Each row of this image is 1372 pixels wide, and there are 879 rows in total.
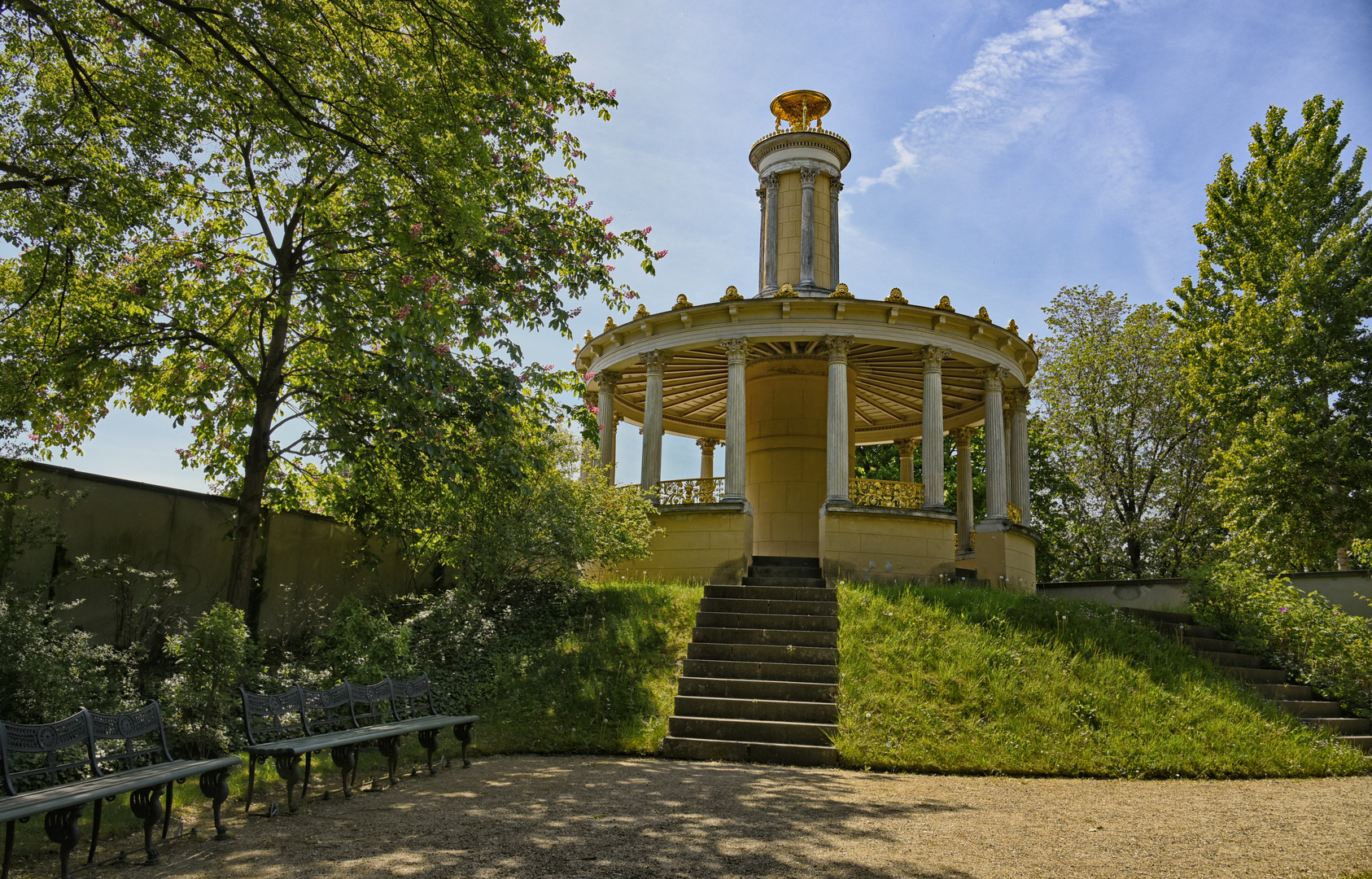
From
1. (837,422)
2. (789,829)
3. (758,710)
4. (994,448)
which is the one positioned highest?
(837,422)

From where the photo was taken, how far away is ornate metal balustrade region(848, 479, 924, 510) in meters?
17.2

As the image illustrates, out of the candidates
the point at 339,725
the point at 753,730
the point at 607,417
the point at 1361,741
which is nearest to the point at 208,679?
the point at 339,725

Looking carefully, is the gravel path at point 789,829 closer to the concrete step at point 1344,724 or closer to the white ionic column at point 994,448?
the concrete step at point 1344,724

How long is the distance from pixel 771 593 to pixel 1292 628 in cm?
778

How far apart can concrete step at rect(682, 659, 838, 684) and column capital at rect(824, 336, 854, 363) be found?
7.44 m

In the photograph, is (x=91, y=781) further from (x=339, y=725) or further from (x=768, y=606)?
(x=768, y=606)

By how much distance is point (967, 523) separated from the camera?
22.6 metres

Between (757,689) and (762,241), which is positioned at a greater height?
(762,241)

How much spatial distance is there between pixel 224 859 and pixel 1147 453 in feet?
86.1

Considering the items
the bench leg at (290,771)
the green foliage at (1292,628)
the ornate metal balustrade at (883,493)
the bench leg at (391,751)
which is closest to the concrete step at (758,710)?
the bench leg at (391,751)

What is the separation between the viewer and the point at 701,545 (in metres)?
16.8

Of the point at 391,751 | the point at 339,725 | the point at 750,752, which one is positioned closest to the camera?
the point at 391,751

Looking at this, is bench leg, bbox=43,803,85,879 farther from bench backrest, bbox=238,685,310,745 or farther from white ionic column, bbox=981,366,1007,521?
white ionic column, bbox=981,366,1007,521

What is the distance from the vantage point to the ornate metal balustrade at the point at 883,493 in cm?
1722
